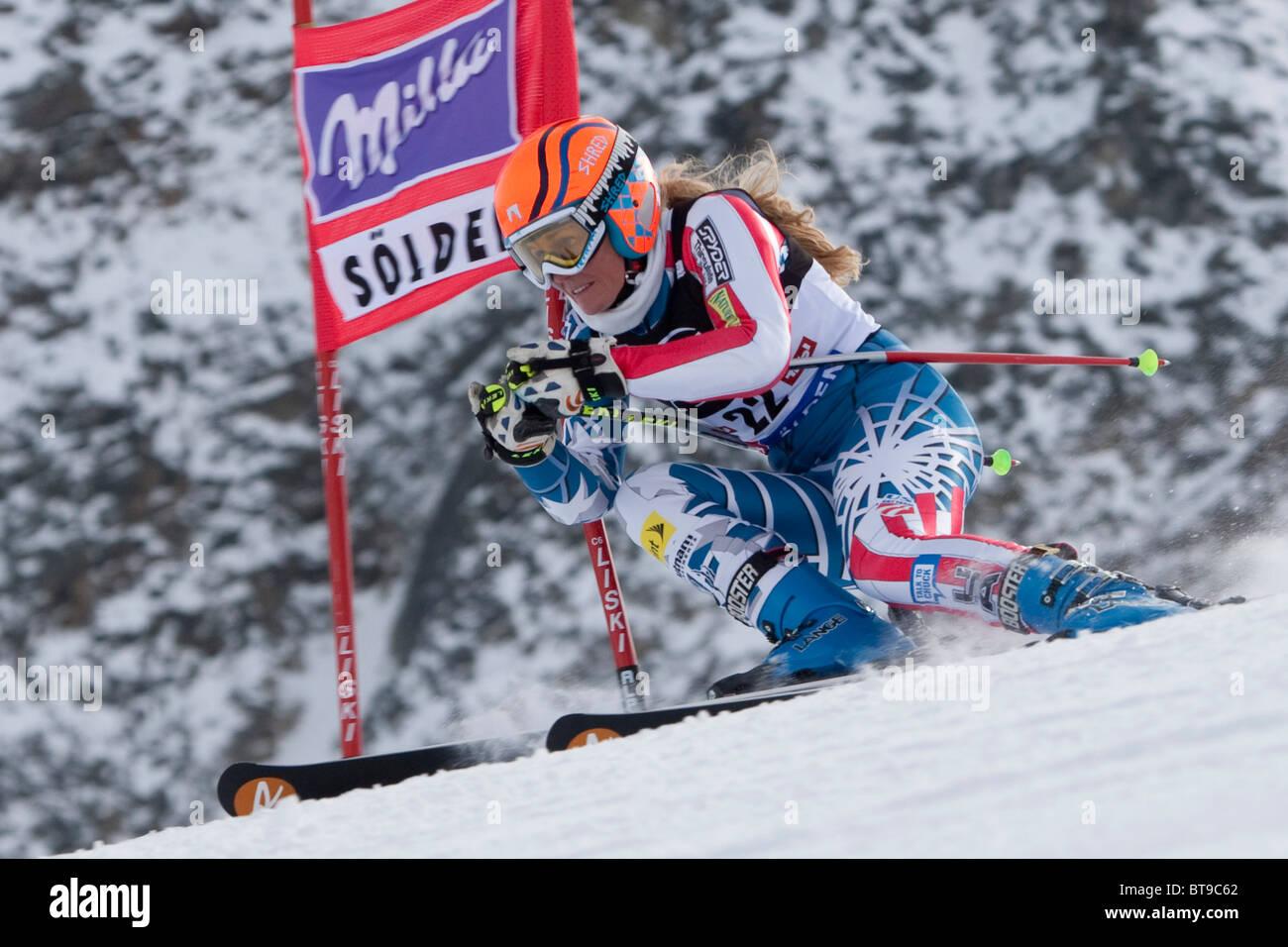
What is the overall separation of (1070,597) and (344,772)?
1.57 metres

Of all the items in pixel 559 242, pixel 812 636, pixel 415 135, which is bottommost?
pixel 812 636

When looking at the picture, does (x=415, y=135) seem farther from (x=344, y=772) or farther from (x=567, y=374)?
(x=344, y=772)

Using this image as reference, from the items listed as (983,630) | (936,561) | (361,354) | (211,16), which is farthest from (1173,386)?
(211,16)

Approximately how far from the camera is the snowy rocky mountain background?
22.1 feet

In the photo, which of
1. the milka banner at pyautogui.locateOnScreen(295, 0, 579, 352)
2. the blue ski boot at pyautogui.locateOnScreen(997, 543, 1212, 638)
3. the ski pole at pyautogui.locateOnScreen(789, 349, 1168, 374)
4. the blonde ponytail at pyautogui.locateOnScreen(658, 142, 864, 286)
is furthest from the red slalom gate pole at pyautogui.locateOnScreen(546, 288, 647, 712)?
the blue ski boot at pyautogui.locateOnScreen(997, 543, 1212, 638)

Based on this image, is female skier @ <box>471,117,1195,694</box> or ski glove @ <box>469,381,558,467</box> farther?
ski glove @ <box>469,381,558,467</box>

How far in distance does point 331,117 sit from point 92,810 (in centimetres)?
427

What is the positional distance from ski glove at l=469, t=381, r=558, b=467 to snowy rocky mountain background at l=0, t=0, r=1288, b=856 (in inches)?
98.0

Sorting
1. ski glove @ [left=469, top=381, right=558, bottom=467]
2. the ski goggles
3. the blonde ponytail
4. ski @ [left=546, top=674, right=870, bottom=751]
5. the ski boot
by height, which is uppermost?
the blonde ponytail

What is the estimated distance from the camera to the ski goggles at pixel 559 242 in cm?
261

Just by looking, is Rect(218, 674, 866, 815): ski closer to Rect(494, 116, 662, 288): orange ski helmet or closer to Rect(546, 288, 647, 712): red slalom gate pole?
Rect(546, 288, 647, 712): red slalom gate pole

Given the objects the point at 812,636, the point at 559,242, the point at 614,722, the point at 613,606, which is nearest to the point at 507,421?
the point at 559,242

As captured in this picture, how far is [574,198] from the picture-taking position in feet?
8.52

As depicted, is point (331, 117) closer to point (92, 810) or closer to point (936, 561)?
point (936, 561)
